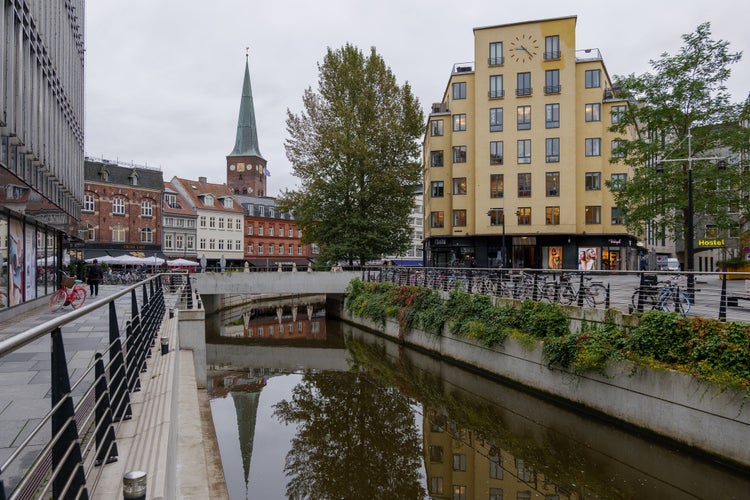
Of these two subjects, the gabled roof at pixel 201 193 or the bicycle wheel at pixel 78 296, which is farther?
the gabled roof at pixel 201 193

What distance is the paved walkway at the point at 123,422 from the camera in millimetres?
2914

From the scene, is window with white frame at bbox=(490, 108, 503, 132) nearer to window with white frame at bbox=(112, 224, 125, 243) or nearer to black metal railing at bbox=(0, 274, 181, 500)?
window with white frame at bbox=(112, 224, 125, 243)

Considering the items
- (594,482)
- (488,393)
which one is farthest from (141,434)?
(488,393)

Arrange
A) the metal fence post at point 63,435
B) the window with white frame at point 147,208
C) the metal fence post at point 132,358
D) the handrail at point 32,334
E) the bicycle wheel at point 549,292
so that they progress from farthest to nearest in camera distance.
→ the window with white frame at point 147,208
the bicycle wheel at point 549,292
the metal fence post at point 132,358
the metal fence post at point 63,435
the handrail at point 32,334

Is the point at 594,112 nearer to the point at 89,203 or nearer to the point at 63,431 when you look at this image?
the point at 63,431

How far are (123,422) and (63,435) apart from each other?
2.73 metres

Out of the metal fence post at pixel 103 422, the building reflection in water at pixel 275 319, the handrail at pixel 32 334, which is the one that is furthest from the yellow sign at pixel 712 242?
the handrail at pixel 32 334

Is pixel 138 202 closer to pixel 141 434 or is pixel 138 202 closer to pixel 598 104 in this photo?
pixel 598 104

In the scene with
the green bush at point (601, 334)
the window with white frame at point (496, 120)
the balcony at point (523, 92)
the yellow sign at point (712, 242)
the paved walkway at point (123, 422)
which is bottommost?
the green bush at point (601, 334)

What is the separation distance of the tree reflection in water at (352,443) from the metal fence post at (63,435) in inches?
345

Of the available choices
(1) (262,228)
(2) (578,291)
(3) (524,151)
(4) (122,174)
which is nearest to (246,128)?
(1) (262,228)

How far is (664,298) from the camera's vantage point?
1441 cm

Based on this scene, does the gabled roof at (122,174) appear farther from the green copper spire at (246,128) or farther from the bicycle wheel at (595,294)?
the bicycle wheel at (595,294)

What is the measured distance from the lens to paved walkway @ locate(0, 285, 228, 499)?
2914mm
